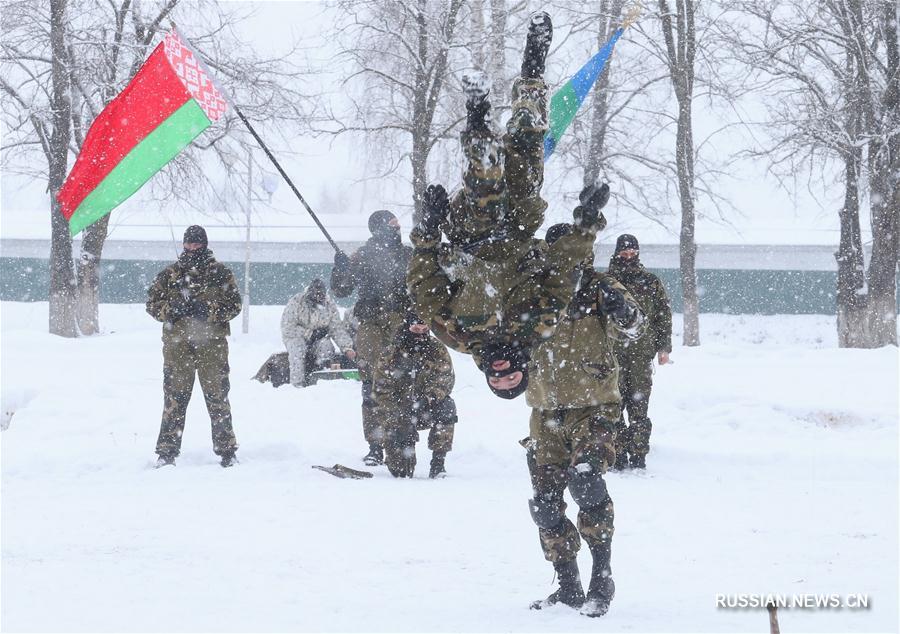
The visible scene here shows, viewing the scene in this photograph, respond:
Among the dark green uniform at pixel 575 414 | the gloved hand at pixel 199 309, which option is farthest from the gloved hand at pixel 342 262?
the dark green uniform at pixel 575 414

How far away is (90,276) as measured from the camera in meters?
19.8

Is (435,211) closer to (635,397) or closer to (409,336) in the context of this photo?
(409,336)

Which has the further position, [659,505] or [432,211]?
[659,505]

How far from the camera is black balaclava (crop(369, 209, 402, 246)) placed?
761 cm

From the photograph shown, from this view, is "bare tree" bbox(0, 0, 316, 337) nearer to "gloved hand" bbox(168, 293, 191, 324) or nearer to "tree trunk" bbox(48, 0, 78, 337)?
"tree trunk" bbox(48, 0, 78, 337)

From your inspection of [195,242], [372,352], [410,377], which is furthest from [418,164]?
[410,377]

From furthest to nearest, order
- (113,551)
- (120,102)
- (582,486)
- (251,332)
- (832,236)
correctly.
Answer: (832,236)
(251,332)
(120,102)
(113,551)
(582,486)

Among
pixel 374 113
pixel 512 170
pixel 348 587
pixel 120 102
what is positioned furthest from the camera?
pixel 374 113

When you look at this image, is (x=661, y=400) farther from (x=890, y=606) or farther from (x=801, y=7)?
(x=801, y=7)

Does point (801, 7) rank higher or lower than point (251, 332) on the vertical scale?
higher

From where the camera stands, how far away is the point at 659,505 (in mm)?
6613

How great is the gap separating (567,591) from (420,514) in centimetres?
210

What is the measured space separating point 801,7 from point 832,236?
2190cm

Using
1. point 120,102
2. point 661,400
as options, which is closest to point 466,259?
point 120,102
